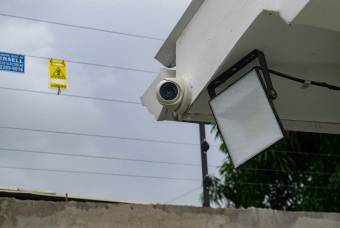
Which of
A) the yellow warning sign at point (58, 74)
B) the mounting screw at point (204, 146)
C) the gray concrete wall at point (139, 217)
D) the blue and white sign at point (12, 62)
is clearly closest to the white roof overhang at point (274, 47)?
the gray concrete wall at point (139, 217)

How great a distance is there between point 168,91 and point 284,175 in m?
9.79

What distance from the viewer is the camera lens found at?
11.5 ft

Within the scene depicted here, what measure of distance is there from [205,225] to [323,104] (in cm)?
103

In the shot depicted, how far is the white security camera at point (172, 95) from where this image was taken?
138 inches

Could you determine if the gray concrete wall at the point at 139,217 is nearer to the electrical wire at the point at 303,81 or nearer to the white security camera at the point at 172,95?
the white security camera at the point at 172,95

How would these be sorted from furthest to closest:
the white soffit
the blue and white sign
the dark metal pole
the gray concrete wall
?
1. the dark metal pole
2. the blue and white sign
3. the white soffit
4. the gray concrete wall

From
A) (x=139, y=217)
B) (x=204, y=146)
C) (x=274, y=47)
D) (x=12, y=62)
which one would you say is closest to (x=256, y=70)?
(x=274, y=47)

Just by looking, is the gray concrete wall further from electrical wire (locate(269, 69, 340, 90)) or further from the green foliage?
the green foliage

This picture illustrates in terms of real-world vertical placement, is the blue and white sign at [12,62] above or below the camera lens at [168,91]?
above

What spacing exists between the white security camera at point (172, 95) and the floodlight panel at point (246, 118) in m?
0.19

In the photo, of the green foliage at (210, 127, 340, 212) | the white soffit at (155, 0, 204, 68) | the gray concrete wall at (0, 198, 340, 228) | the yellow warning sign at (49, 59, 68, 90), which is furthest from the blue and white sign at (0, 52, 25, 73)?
the green foliage at (210, 127, 340, 212)

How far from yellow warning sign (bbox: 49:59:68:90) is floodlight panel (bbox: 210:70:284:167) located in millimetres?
3208

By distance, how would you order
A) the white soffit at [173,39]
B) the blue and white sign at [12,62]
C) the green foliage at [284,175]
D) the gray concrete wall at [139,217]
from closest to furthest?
the gray concrete wall at [139,217] → the white soffit at [173,39] → the blue and white sign at [12,62] → the green foliage at [284,175]

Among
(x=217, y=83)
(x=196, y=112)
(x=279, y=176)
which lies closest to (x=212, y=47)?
(x=217, y=83)
